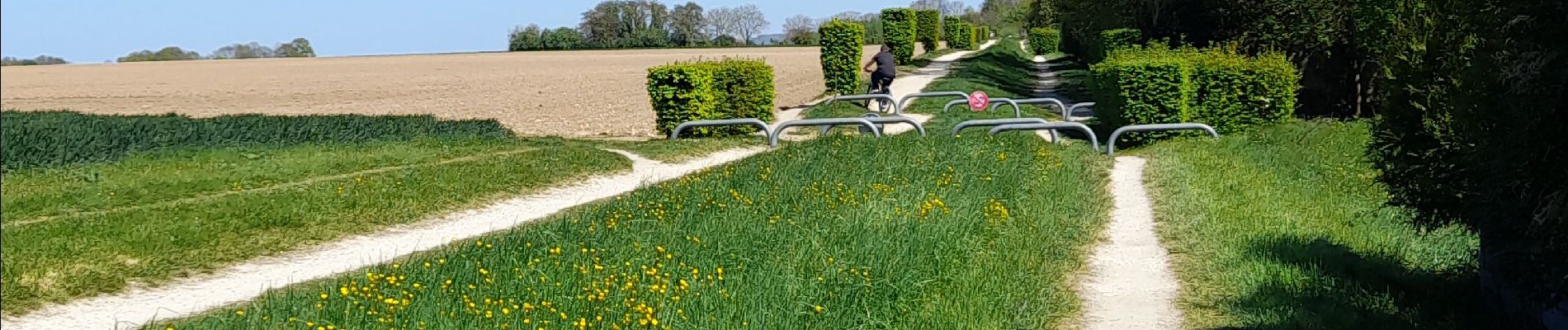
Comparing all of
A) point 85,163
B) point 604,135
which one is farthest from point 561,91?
point 85,163

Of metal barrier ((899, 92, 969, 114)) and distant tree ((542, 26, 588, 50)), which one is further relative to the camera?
distant tree ((542, 26, 588, 50))

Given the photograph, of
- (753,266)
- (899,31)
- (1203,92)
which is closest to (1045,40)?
(899,31)

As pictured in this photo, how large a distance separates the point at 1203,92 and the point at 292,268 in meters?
13.1

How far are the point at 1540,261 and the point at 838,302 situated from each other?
10.4 feet

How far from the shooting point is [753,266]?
725 cm

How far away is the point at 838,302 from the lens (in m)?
6.71

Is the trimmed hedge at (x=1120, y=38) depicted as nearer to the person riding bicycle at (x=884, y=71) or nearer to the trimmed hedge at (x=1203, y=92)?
the person riding bicycle at (x=884, y=71)

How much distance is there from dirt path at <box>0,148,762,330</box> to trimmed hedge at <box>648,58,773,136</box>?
6.38 m

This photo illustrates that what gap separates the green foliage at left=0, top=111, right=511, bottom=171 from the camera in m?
13.3

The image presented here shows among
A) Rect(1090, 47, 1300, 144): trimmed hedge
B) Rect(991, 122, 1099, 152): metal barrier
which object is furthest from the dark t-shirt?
Rect(991, 122, 1099, 152): metal barrier

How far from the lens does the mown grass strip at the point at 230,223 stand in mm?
7711

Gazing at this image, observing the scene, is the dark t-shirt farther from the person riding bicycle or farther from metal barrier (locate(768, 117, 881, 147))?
metal barrier (locate(768, 117, 881, 147))

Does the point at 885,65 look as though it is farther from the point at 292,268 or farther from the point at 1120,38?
the point at 292,268

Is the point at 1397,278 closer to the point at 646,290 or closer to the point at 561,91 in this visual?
the point at 646,290
